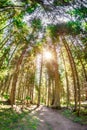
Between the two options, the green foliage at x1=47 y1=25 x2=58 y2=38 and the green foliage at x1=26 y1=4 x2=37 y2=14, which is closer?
the green foliage at x1=26 y1=4 x2=37 y2=14

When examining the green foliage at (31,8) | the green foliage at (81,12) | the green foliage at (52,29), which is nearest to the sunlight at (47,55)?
the green foliage at (52,29)

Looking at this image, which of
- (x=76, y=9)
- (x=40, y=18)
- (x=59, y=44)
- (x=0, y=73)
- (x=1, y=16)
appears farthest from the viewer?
(x=59, y=44)

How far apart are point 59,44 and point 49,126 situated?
44.2ft

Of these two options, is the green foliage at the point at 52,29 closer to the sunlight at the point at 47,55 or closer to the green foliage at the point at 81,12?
the green foliage at the point at 81,12

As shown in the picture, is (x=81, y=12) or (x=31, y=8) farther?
(x=31, y=8)

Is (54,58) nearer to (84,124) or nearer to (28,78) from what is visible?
(28,78)

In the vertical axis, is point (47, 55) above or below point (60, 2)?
above

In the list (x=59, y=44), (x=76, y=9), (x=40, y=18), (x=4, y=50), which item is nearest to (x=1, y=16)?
(x=40, y=18)

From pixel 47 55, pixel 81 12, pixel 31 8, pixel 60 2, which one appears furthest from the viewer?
pixel 47 55

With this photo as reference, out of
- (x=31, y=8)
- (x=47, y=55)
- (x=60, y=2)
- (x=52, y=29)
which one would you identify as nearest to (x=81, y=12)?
(x=60, y=2)

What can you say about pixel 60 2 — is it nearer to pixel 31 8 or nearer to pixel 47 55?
pixel 31 8

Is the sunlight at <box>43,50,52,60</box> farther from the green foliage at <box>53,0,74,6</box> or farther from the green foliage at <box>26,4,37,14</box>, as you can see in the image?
the green foliage at <box>53,0,74,6</box>

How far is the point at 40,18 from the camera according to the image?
34.7 feet

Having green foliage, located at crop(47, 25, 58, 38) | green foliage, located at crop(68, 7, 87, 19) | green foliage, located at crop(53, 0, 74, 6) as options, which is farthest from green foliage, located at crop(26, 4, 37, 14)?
green foliage, located at crop(47, 25, 58, 38)
